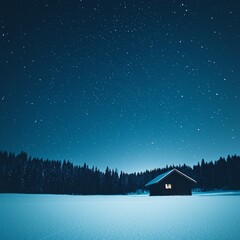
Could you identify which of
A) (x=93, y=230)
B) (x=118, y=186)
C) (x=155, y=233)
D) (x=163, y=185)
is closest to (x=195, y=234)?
(x=155, y=233)

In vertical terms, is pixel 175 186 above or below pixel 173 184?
below

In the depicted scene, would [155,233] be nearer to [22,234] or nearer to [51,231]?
[51,231]

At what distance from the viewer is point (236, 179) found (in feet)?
267

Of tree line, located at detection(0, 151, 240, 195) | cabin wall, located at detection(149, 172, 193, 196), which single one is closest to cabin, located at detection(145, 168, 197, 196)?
cabin wall, located at detection(149, 172, 193, 196)

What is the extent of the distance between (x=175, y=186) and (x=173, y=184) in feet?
1.65

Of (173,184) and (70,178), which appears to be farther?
(70,178)

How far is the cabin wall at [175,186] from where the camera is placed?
1483 inches

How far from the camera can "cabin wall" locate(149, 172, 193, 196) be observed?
124 feet

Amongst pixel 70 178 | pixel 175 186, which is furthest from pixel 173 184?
pixel 70 178

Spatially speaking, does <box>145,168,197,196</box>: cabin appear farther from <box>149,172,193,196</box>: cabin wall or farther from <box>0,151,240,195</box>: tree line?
<box>0,151,240,195</box>: tree line

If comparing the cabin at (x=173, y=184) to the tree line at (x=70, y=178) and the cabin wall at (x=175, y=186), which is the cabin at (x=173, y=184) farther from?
the tree line at (x=70, y=178)

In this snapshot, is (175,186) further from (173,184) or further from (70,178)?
(70,178)

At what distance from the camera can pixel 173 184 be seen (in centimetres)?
3806

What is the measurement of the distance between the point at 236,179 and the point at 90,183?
197 feet
